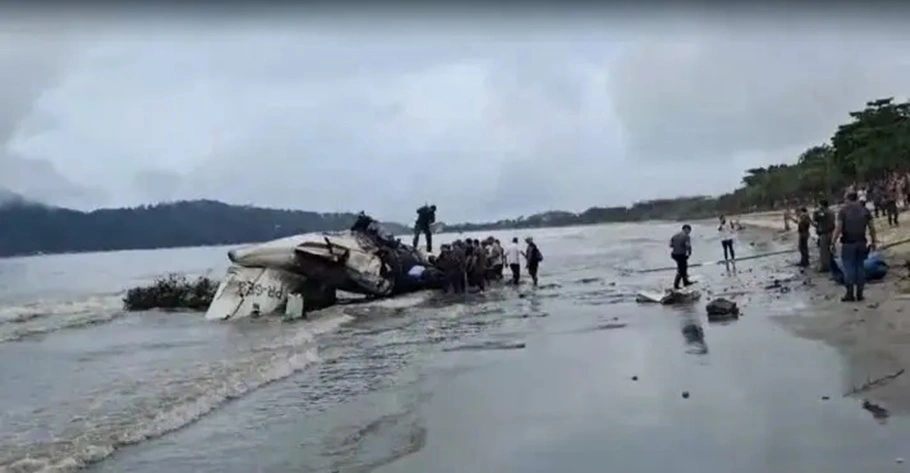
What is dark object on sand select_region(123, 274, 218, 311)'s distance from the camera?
3312cm

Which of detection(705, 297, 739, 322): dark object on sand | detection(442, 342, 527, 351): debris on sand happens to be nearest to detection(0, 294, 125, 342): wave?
detection(442, 342, 527, 351): debris on sand

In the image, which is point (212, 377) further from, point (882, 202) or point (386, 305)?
point (882, 202)

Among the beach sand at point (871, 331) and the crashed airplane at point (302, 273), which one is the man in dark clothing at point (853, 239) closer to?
the beach sand at point (871, 331)

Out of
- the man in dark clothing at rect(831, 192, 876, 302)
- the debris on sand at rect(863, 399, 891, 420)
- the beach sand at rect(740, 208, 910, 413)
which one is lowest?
the debris on sand at rect(863, 399, 891, 420)

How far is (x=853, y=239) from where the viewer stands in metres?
15.8

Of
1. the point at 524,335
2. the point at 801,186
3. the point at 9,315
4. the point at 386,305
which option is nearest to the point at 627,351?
the point at 524,335

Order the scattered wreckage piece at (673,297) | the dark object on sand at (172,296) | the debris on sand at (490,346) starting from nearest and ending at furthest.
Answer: the debris on sand at (490,346), the scattered wreckage piece at (673,297), the dark object on sand at (172,296)

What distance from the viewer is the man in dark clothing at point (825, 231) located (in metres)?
22.2

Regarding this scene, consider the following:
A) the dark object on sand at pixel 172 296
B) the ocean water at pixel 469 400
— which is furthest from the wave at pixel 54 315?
the ocean water at pixel 469 400

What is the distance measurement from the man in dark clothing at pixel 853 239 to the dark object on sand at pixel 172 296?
72.8ft

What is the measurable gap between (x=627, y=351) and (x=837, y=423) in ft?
18.3

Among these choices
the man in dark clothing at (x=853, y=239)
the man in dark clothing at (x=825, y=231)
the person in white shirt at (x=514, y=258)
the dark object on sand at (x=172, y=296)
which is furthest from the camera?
the dark object on sand at (x=172, y=296)

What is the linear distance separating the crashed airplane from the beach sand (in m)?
13.1

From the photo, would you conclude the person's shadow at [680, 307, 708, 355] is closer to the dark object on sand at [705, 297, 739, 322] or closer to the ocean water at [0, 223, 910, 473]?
the ocean water at [0, 223, 910, 473]
